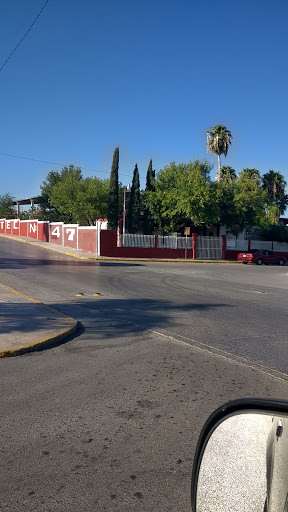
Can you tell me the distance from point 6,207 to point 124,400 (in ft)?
247

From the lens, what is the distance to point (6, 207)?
75250 millimetres

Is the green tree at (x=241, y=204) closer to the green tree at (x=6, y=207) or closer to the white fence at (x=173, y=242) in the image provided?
the white fence at (x=173, y=242)

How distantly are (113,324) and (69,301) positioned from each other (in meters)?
3.06

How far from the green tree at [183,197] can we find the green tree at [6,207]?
3913 cm

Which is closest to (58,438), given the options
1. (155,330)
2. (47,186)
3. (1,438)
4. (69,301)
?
(1,438)

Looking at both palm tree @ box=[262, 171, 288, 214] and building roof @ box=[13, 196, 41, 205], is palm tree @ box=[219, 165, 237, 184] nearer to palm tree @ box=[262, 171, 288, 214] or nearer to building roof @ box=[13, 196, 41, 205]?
palm tree @ box=[262, 171, 288, 214]

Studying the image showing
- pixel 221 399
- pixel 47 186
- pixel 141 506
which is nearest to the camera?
pixel 141 506

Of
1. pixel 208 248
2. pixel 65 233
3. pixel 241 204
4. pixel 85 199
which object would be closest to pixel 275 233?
pixel 241 204

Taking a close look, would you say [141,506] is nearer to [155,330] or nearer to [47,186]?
[155,330]

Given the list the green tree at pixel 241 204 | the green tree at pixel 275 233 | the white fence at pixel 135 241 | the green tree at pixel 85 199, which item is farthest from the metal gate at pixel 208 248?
the green tree at pixel 85 199

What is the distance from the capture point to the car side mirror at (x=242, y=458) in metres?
1.40

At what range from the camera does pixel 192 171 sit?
40.5 metres

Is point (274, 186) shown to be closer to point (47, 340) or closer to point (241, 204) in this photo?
point (241, 204)

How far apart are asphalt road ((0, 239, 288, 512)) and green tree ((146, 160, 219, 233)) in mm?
28998
